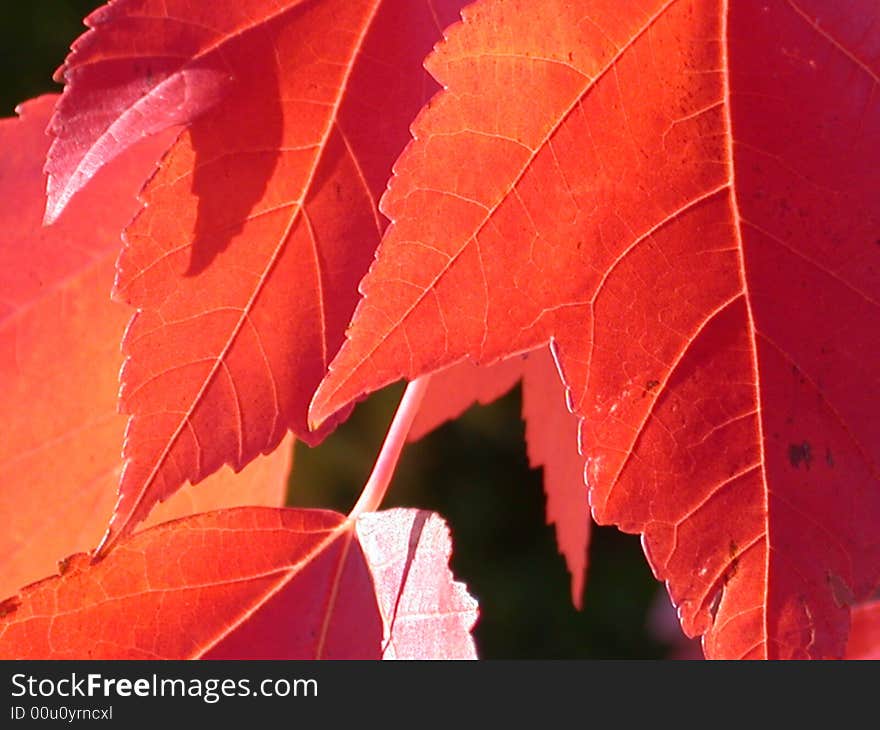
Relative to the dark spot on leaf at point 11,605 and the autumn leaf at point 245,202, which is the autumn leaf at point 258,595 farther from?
the autumn leaf at point 245,202

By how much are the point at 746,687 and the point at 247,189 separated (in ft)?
1.14

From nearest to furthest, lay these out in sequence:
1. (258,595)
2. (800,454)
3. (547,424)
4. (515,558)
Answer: (800,454), (258,595), (547,424), (515,558)

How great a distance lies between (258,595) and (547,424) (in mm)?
246

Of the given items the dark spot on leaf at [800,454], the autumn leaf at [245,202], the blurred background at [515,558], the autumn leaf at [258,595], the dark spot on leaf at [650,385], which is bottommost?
the blurred background at [515,558]

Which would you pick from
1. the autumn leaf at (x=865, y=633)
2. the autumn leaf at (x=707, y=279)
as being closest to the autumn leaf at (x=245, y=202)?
the autumn leaf at (x=707, y=279)

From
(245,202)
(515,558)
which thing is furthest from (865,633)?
(515,558)

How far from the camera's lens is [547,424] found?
766 mm

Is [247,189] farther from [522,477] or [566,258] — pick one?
[522,477]

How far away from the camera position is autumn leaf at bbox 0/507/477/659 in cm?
57

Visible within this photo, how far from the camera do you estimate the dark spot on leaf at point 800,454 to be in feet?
1.54

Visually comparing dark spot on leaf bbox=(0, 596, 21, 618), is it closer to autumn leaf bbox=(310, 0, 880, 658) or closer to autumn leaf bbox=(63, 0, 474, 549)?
autumn leaf bbox=(63, 0, 474, 549)

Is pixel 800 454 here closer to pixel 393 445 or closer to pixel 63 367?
pixel 393 445

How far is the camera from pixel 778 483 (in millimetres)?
471

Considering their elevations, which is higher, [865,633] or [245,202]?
[245,202]
